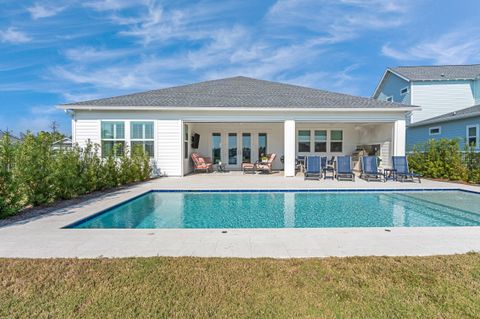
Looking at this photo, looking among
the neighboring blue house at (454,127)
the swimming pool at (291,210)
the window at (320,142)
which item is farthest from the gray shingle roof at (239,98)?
the swimming pool at (291,210)

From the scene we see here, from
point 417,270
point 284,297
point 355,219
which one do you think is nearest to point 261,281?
point 284,297

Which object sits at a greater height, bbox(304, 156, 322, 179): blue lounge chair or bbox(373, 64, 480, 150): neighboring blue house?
bbox(373, 64, 480, 150): neighboring blue house

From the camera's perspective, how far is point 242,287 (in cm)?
261

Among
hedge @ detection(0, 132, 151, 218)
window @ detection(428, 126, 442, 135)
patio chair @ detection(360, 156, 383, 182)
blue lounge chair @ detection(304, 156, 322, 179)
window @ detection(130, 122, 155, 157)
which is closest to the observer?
hedge @ detection(0, 132, 151, 218)

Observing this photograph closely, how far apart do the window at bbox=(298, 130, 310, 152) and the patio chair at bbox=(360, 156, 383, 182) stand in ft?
16.9

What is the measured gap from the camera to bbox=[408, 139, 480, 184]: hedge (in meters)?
10.6

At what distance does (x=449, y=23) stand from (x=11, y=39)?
25098 mm

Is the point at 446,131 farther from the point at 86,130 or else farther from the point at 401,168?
the point at 86,130

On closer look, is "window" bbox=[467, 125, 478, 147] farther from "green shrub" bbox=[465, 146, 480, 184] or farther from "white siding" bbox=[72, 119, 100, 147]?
"white siding" bbox=[72, 119, 100, 147]

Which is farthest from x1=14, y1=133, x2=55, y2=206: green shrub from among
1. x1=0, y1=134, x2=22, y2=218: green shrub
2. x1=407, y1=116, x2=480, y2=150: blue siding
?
x1=407, y1=116, x2=480, y2=150: blue siding

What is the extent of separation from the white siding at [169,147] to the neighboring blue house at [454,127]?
13.4m

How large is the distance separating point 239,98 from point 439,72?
17.4m

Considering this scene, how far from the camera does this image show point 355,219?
235 inches

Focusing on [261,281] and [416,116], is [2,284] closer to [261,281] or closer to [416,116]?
[261,281]
